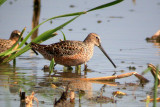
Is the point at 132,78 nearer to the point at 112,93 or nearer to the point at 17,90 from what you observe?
the point at 112,93

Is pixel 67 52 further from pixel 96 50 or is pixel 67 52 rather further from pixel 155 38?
pixel 155 38

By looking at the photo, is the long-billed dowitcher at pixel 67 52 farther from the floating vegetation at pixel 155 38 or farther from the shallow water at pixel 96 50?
the floating vegetation at pixel 155 38

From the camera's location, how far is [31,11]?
48.8ft

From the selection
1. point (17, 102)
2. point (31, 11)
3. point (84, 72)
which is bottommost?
point (17, 102)

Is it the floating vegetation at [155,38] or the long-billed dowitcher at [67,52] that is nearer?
the long-billed dowitcher at [67,52]

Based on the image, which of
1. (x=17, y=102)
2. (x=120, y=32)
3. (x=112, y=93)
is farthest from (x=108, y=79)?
(x=120, y=32)

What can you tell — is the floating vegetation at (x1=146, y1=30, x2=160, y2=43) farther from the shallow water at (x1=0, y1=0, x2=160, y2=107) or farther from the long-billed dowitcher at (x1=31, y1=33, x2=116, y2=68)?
the long-billed dowitcher at (x1=31, y1=33, x2=116, y2=68)

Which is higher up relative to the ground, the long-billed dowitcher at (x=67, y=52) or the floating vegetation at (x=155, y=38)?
the floating vegetation at (x=155, y=38)

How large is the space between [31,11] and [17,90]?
9092 millimetres

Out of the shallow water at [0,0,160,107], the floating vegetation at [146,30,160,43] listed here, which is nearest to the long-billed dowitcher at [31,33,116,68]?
the shallow water at [0,0,160,107]

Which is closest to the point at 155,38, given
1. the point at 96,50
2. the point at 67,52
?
the point at 96,50

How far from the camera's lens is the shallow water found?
19.9ft

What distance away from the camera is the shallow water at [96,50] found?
6.06 meters

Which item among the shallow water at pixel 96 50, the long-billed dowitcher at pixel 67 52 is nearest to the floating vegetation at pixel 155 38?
the shallow water at pixel 96 50
